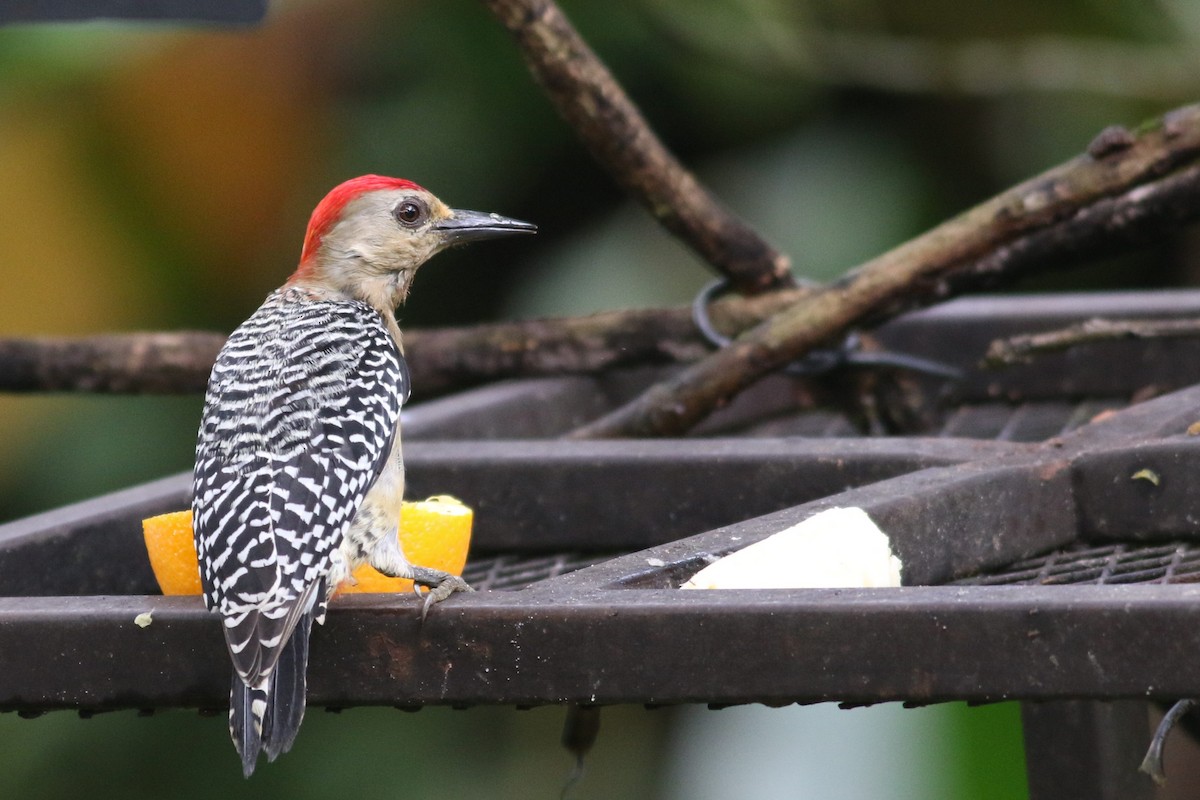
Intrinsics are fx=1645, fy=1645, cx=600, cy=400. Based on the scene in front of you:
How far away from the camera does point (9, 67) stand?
4328 mm

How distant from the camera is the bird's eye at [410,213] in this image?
8.99 feet

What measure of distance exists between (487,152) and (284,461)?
8.65 ft

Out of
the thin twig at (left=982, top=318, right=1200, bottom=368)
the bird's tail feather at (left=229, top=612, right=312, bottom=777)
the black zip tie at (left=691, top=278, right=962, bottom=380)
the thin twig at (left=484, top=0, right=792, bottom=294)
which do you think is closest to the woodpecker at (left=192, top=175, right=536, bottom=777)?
the bird's tail feather at (left=229, top=612, right=312, bottom=777)

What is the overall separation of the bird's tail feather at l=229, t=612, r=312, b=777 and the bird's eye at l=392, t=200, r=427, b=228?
3.94 feet

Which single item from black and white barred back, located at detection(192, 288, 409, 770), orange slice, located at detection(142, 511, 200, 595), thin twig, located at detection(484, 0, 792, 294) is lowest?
orange slice, located at detection(142, 511, 200, 595)

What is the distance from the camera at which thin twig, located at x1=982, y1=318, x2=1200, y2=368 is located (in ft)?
8.39

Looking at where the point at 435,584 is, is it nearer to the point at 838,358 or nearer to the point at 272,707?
the point at 272,707

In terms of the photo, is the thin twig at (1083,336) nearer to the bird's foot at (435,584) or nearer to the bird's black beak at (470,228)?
the bird's black beak at (470,228)

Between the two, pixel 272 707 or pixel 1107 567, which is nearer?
pixel 272 707

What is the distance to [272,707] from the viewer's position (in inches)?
65.0

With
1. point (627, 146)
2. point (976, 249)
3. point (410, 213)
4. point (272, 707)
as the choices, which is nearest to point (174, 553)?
point (272, 707)

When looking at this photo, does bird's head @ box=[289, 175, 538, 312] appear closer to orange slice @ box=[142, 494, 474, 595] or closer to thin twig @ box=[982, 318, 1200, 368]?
orange slice @ box=[142, 494, 474, 595]

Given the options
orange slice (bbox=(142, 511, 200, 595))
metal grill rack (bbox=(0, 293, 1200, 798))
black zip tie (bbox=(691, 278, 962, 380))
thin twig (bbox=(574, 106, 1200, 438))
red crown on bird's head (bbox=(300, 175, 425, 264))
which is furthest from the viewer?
black zip tie (bbox=(691, 278, 962, 380))

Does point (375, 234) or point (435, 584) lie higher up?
point (375, 234)
